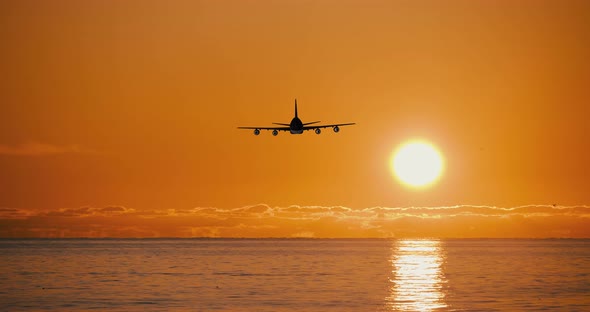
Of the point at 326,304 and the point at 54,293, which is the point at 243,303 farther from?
the point at 54,293

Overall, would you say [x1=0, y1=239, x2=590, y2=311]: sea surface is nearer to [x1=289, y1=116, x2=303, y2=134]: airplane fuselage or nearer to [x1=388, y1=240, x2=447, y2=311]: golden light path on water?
[x1=388, y1=240, x2=447, y2=311]: golden light path on water

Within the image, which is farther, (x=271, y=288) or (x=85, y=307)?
(x=271, y=288)

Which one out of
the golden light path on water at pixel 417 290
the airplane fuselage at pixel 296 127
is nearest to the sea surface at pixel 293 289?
the golden light path on water at pixel 417 290

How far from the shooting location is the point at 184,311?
286 ft

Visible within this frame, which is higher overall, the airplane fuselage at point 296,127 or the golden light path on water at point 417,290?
the airplane fuselage at point 296,127

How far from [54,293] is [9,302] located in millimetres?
10460

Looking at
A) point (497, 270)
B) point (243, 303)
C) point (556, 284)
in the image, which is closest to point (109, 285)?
point (243, 303)

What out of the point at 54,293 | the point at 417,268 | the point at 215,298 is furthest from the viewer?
the point at 417,268

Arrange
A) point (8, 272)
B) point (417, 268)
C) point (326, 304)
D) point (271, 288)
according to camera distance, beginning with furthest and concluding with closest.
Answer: point (417, 268), point (8, 272), point (271, 288), point (326, 304)

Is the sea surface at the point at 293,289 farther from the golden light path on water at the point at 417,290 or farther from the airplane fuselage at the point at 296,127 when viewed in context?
the airplane fuselage at the point at 296,127

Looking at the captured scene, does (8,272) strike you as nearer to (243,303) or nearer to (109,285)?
(109,285)

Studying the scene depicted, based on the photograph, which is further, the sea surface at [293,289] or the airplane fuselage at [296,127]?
the airplane fuselage at [296,127]

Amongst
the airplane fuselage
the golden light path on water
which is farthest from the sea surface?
the airplane fuselage

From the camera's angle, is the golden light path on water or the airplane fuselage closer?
the golden light path on water
